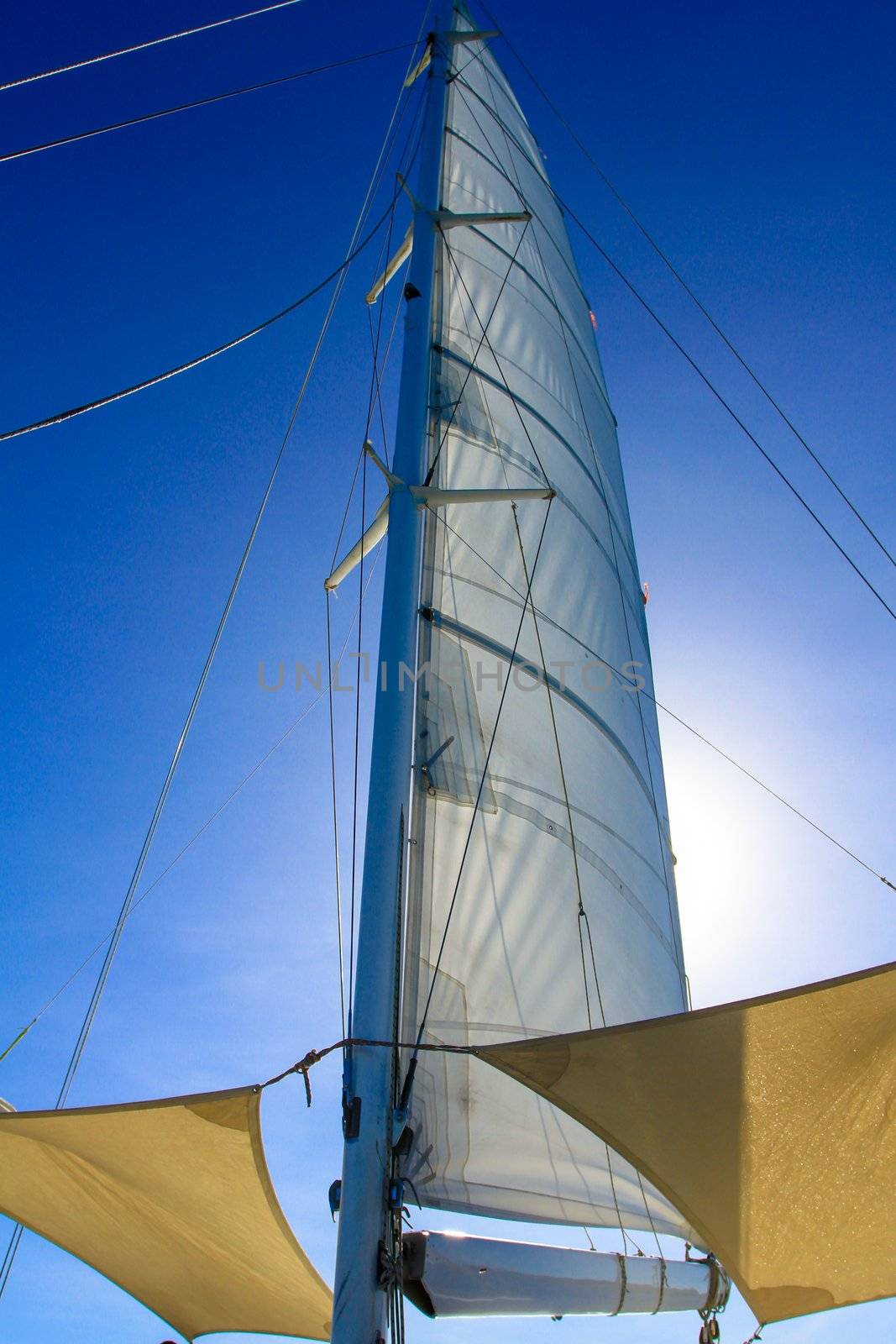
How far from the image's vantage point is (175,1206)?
4133 mm

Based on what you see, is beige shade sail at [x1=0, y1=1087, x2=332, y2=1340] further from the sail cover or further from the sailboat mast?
the sail cover

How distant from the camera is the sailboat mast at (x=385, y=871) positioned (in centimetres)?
288

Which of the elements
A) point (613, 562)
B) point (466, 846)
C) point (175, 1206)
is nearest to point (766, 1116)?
point (466, 846)

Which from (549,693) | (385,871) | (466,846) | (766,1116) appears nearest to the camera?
(766,1116)

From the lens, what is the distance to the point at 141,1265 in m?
4.73

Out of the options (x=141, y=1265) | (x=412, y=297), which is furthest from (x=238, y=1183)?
(x=412, y=297)

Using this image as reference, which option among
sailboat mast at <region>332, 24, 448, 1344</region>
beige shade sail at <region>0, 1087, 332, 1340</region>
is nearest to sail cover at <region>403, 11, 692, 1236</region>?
sailboat mast at <region>332, 24, 448, 1344</region>

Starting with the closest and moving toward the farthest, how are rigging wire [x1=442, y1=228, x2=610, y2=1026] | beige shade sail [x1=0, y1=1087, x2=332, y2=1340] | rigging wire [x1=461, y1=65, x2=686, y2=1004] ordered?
beige shade sail [x1=0, y1=1087, x2=332, y2=1340] → rigging wire [x1=442, y1=228, x2=610, y2=1026] → rigging wire [x1=461, y1=65, x2=686, y2=1004]

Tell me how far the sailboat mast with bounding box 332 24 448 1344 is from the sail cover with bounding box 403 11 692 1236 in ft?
0.77

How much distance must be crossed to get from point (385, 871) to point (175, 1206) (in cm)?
188

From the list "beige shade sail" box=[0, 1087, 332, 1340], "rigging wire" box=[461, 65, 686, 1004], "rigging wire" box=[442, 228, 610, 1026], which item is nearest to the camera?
"beige shade sail" box=[0, 1087, 332, 1340]

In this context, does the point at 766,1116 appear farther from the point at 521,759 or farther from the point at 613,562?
the point at 613,562

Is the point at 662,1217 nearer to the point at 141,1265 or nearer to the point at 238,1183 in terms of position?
the point at 238,1183

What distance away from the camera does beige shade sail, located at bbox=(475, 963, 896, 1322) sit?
2.94 m
